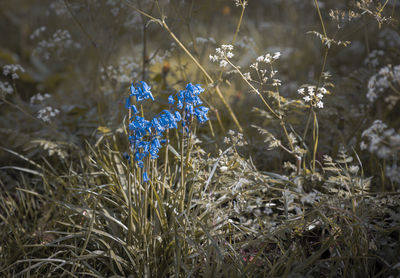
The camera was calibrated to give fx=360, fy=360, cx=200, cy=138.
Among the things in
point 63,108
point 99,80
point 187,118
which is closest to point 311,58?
point 99,80

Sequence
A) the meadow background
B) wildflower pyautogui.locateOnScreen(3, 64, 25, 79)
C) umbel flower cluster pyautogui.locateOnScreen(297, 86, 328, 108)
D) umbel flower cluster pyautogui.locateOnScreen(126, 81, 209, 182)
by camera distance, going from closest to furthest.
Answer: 1. umbel flower cluster pyautogui.locateOnScreen(126, 81, 209, 182)
2. the meadow background
3. umbel flower cluster pyautogui.locateOnScreen(297, 86, 328, 108)
4. wildflower pyautogui.locateOnScreen(3, 64, 25, 79)

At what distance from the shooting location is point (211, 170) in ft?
7.54

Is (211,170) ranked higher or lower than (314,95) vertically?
lower

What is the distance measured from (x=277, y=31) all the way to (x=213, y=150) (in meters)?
3.86

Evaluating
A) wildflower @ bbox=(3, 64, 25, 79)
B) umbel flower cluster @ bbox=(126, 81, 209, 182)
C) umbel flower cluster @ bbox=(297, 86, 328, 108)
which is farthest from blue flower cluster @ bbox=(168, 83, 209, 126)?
wildflower @ bbox=(3, 64, 25, 79)

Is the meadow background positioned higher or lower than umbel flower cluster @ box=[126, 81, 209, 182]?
lower

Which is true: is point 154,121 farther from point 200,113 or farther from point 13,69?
point 13,69

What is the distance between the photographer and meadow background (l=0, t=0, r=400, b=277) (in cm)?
178

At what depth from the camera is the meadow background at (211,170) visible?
1.78 m

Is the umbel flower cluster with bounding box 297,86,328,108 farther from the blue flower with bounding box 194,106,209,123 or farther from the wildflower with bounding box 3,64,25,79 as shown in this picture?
the wildflower with bounding box 3,64,25,79

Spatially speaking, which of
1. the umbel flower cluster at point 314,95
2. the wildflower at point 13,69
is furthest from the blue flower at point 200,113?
the wildflower at point 13,69

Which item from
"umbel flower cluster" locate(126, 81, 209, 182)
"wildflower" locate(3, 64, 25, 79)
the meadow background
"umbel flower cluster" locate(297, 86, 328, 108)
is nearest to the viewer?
"umbel flower cluster" locate(126, 81, 209, 182)

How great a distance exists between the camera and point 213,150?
2475mm

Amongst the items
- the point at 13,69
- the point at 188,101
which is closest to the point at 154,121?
the point at 188,101
